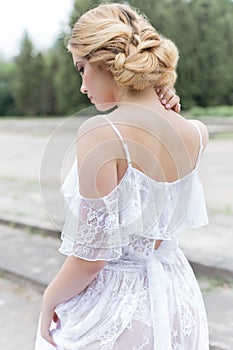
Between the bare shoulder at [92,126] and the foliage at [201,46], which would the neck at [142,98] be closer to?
the bare shoulder at [92,126]

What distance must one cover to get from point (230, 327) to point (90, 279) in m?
1.57

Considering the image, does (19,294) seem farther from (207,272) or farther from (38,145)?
(38,145)

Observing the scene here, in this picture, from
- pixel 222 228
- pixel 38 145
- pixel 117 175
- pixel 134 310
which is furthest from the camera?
pixel 38 145

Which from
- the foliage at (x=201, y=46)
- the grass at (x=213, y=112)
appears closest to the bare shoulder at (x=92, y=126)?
the foliage at (x=201, y=46)

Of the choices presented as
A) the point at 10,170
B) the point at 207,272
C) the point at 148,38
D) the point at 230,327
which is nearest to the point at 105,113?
the point at 148,38

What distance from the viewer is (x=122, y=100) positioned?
1076mm

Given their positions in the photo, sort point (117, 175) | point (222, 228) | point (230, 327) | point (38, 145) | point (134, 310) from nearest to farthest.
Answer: point (117, 175) < point (134, 310) < point (230, 327) < point (222, 228) < point (38, 145)

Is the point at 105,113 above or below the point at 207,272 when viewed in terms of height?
above

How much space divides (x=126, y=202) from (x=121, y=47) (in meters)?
0.33

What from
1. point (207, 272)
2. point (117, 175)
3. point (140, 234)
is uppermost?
point (117, 175)

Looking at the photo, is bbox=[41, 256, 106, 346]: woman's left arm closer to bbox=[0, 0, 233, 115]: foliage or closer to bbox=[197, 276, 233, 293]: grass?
bbox=[197, 276, 233, 293]: grass

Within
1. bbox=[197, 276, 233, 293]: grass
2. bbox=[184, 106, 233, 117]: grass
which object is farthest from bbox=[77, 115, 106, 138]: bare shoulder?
bbox=[184, 106, 233, 117]: grass

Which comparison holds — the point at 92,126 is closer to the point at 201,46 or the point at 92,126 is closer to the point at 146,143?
the point at 146,143

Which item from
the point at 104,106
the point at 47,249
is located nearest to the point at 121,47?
the point at 104,106
